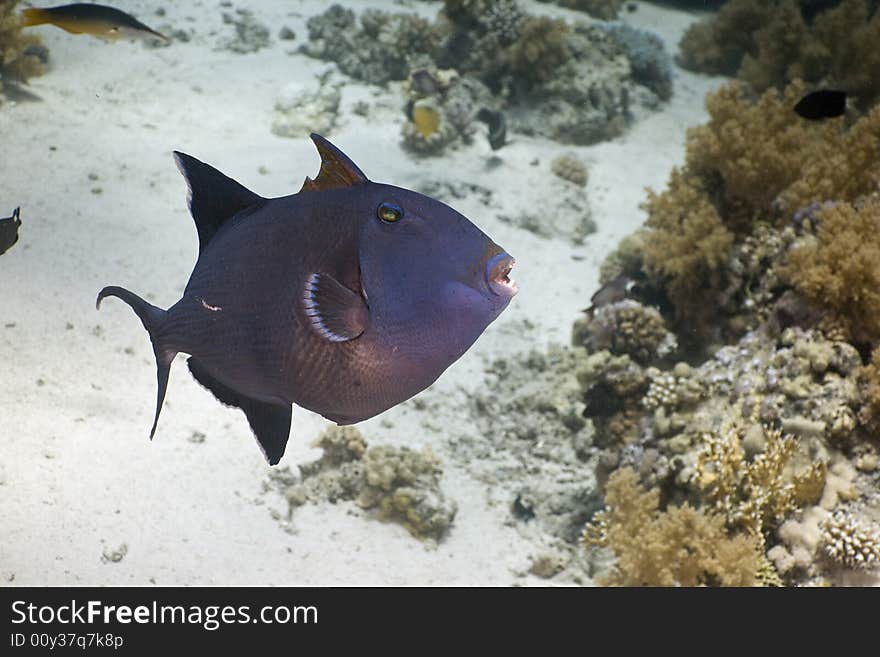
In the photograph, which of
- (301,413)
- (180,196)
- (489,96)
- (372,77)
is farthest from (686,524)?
(372,77)

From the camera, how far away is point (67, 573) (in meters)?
2.65

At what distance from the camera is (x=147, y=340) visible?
4.21 meters

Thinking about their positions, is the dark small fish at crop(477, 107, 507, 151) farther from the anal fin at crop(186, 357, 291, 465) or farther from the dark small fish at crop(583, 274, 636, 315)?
the anal fin at crop(186, 357, 291, 465)

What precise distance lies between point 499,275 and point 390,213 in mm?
240

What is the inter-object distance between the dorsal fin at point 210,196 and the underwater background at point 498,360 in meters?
1.86

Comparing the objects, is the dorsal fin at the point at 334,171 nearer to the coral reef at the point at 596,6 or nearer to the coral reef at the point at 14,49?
the coral reef at the point at 14,49

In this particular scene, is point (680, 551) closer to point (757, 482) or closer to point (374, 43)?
point (757, 482)

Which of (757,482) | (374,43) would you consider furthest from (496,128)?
(757,482)

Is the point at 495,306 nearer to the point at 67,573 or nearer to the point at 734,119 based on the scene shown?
the point at 67,573

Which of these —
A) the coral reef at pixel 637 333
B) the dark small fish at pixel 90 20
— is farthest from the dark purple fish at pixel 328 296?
the dark small fish at pixel 90 20

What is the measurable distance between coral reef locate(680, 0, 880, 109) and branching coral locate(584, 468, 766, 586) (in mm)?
5539

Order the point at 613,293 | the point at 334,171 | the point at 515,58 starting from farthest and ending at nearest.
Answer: the point at 515,58, the point at 613,293, the point at 334,171

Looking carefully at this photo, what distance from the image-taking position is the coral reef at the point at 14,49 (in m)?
6.85

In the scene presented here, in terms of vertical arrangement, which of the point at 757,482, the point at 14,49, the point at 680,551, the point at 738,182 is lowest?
the point at 14,49
